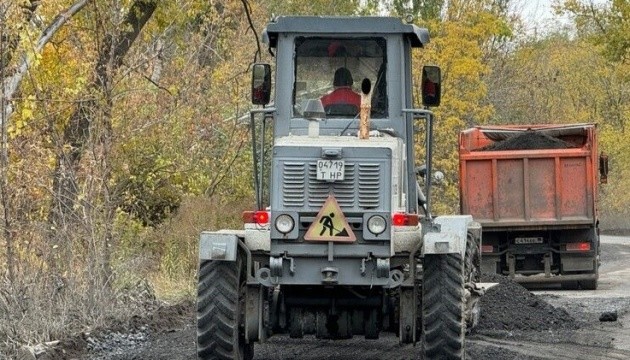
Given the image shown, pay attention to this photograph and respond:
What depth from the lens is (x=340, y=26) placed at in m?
12.1

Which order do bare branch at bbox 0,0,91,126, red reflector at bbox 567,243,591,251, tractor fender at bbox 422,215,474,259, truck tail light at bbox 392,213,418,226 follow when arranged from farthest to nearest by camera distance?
red reflector at bbox 567,243,591,251
bare branch at bbox 0,0,91,126
truck tail light at bbox 392,213,418,226
tractor fender at bbox 422,215,474,259

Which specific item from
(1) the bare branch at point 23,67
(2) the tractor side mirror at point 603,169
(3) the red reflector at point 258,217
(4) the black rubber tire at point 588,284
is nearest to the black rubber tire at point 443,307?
(3) the red reflector at point 258,217

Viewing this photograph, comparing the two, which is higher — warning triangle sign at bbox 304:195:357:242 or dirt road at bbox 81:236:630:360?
warning triangle sign at bbox 304:195:357:242

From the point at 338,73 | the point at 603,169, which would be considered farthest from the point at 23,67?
the point at 603,169

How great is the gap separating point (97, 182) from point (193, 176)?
21.3 ft

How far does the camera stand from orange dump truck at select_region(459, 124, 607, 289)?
2309cm

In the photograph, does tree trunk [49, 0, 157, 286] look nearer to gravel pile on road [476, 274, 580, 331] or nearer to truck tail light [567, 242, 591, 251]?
gravel pile on road [476, 274, 580, 331]

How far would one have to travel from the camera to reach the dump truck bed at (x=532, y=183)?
23.1m

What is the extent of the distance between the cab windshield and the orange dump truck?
11.3 m

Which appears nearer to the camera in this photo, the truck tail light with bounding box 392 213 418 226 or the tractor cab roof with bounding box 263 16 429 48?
the truck tail light with bounding box 392 213 418 226

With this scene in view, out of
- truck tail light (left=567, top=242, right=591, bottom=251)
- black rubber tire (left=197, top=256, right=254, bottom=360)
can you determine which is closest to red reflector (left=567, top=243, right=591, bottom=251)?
truck tail light (left=567, top=242, right=591, bottom=251)

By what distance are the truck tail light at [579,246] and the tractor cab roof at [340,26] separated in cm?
1205

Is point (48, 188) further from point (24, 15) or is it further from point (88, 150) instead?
point (24, 15)

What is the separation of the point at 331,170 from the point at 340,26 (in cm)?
158
